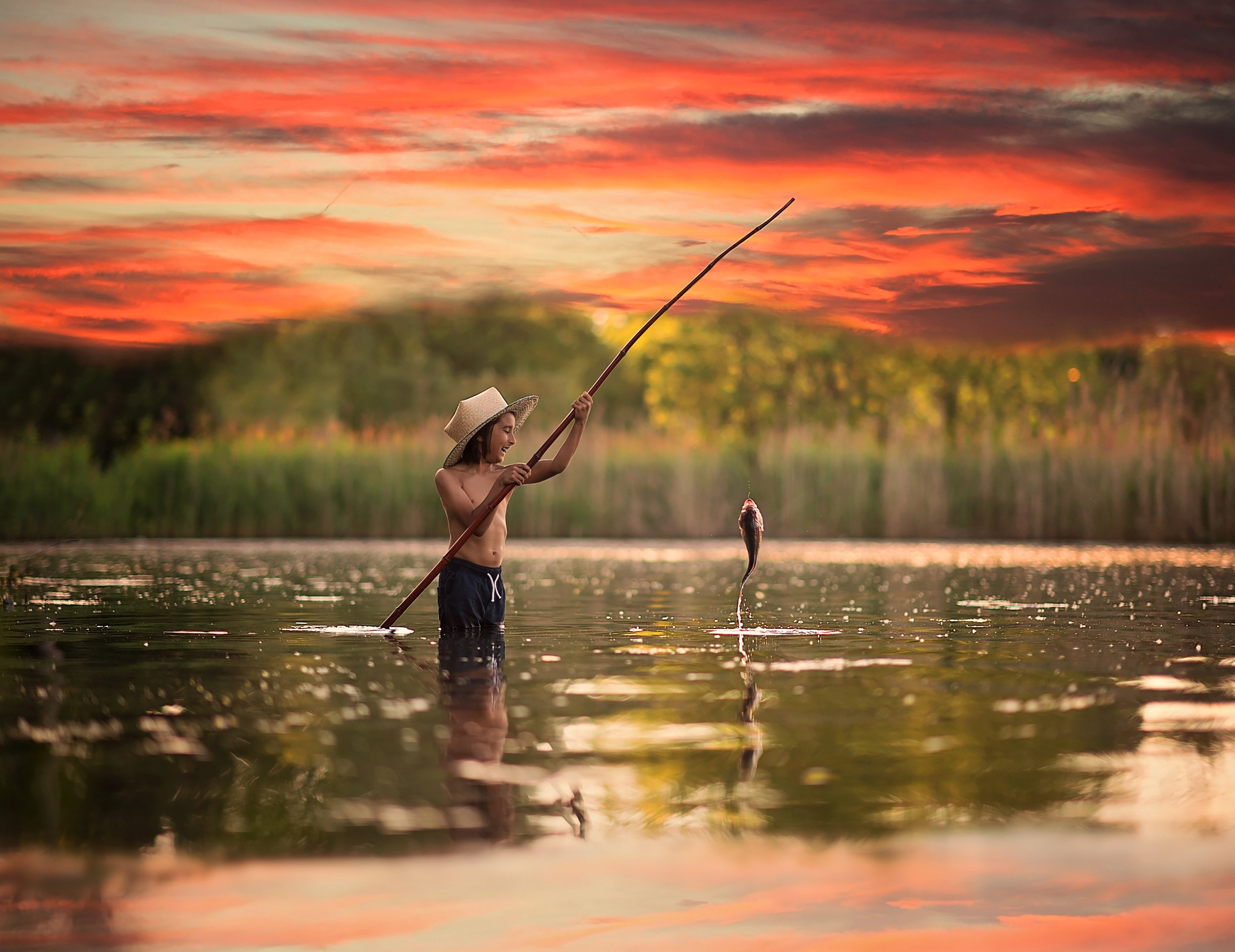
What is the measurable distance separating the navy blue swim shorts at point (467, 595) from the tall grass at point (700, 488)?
1131cm

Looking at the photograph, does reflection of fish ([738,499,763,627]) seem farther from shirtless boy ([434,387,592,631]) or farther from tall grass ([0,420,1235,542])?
tall grass ([0,420,1235,542])

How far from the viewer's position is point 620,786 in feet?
13.3

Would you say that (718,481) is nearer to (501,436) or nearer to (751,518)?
(501,436)

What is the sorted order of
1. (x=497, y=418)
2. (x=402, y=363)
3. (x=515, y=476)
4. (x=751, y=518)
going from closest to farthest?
(x=751, y=518)
(x=515, y=476)
(x=497, y=418)
(x=402, y=363)

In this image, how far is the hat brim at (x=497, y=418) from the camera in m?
7.99

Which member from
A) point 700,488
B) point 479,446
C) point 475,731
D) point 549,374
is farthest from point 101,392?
point 475,731

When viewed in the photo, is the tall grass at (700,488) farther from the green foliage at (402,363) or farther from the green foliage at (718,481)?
the green foliage at (402,363)

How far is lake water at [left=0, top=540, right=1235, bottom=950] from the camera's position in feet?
9.81

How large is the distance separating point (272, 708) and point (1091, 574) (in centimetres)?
952

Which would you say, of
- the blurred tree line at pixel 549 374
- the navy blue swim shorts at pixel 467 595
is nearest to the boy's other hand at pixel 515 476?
the navy blue swim shorts at pixel 467 595

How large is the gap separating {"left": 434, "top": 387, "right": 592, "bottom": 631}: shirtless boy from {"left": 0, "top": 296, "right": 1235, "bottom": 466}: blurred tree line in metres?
29.7

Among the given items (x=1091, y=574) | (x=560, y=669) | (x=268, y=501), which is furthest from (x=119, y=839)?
(x=268, y=501)

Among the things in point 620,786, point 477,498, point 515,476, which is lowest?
point 620,786

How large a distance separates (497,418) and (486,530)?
59 cm
